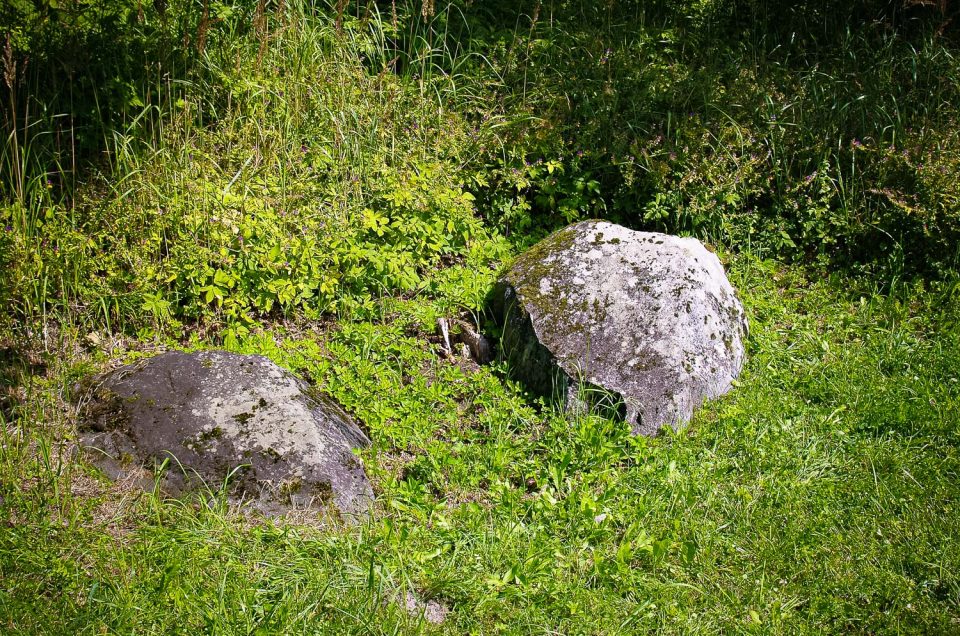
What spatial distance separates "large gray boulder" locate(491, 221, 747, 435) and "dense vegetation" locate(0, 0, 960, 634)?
19 cm

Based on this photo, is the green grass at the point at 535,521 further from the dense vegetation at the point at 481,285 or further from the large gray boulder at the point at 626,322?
the large gray boulder at the point at 626,322

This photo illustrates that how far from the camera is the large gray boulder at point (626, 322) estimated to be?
4.54 m

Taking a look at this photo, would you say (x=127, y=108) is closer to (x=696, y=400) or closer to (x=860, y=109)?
(x=696, y=400)

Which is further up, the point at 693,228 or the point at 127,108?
the point at 127,108

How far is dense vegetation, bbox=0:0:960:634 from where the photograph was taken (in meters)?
3.34

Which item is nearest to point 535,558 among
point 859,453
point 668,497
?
point 668,497

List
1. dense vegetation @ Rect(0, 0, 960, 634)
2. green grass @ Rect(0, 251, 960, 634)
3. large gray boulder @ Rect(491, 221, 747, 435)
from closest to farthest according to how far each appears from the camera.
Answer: green grass @ Rect(0, 251, 960, 634) < dense vegetation @ Rect(0, 0, 960, 634) < large gray boulder @ Rect(491, 221, 747, 435)

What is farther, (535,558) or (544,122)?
(544,122)

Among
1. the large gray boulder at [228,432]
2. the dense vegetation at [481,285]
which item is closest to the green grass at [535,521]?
the dense vegetation at [481,285]

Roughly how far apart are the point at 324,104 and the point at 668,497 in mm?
4074

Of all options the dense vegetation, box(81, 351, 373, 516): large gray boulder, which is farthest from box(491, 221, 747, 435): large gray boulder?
box(81, 351, 373, 516): large gray boulder

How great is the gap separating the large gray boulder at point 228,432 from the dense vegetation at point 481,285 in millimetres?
181

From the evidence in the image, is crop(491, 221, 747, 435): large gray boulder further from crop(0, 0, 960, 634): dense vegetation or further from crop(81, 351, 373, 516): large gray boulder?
crop(81, 351, 373, 516): large gray boulder

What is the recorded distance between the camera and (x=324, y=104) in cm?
593
